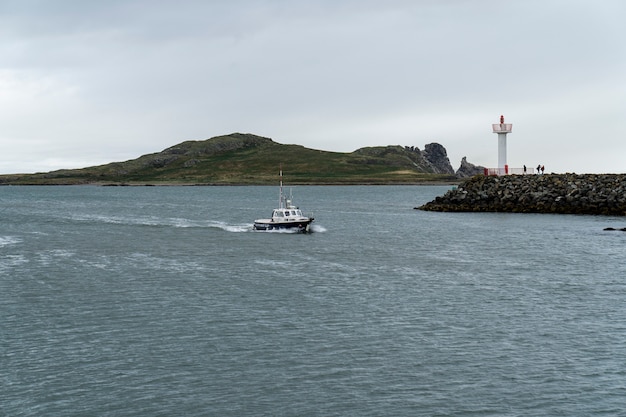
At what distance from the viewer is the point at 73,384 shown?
2512cm

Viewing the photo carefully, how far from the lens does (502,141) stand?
11050 cm

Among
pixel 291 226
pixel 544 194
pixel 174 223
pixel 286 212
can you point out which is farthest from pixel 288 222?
pixel 544 194

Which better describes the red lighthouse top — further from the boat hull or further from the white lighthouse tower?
the boat hull

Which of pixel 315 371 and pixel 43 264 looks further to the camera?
pixel 43 264

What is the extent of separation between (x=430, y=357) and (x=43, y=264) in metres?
36.6

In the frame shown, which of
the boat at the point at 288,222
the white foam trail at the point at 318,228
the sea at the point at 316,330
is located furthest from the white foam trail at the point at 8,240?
the white foam trail at the point at 318,228

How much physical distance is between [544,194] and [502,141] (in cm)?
1371

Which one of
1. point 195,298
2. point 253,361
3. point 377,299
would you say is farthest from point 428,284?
point 253,361

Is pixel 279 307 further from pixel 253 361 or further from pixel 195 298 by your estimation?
pixel 253 361

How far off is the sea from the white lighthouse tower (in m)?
A: 46.2

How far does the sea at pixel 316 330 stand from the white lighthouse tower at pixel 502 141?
Result: 46.2 m

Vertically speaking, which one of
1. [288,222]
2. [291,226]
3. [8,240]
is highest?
[288,222]

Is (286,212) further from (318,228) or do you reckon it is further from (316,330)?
(316,330)

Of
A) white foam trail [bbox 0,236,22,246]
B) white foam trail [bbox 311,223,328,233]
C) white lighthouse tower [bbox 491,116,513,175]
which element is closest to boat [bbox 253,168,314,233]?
white foam trail [bbox 311,223,328,233]
